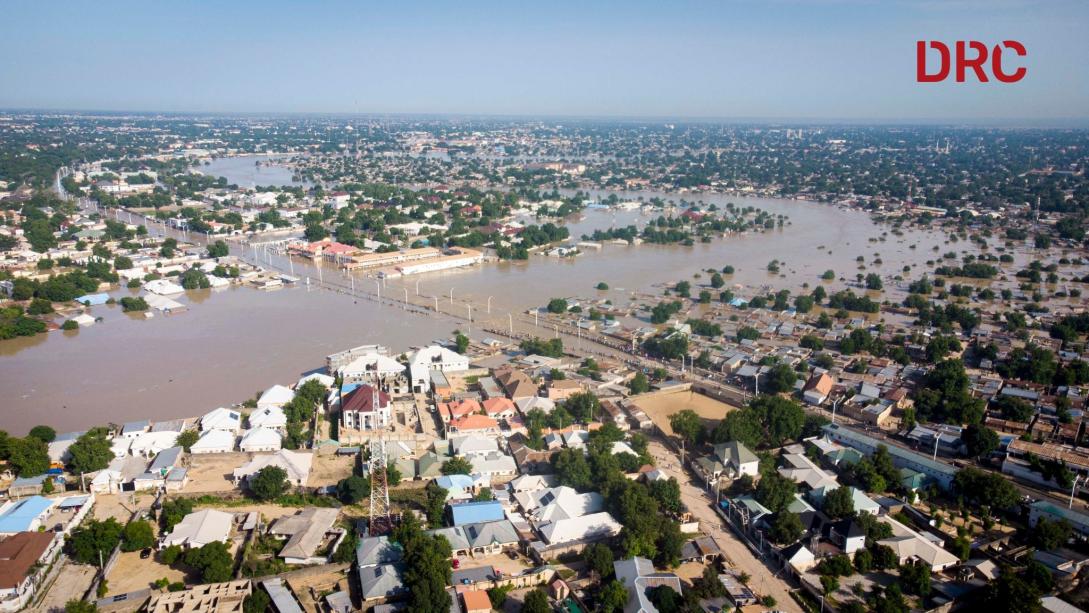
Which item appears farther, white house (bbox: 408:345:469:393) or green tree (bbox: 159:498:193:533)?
white house (bbox: 408:345:469:393)

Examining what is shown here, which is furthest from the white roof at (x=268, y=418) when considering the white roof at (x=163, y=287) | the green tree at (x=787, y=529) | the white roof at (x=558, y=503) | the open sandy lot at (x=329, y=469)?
the white roof at (x=163, y=287)

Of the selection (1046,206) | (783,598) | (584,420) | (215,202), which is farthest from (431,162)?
(783,598)

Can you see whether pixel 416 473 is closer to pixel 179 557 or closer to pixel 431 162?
pixel 179 557

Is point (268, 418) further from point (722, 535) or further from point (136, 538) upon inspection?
point (722, 535)

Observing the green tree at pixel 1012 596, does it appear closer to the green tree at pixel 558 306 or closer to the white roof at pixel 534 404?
the white roof at pixel 534 404

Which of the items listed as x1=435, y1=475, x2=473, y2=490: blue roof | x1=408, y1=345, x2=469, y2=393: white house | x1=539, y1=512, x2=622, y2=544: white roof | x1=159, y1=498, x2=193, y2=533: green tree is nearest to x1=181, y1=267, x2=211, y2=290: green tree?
x1=408, y1=345, x2=469, y2=393: white house

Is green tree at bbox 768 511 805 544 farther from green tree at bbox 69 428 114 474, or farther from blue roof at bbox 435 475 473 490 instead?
green tree at bbox 69 428 114 474

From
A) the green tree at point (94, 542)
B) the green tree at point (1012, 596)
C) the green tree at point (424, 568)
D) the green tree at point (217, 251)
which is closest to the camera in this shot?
the green tree at point (1012, 596)
